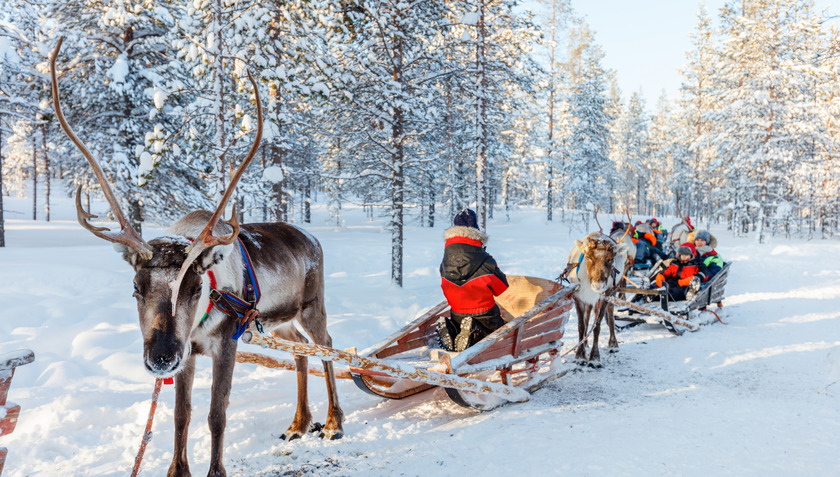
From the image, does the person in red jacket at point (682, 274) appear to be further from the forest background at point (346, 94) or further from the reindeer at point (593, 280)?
the forest background at point (346, 94)

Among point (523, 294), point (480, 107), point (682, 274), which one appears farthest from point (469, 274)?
point (480, 107)

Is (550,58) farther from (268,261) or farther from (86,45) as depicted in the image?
(268,261)

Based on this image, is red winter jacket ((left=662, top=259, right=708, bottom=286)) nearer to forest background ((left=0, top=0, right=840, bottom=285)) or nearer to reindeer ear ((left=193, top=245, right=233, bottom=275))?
forest background ((left=0, top=0, right=840, bottom=285))

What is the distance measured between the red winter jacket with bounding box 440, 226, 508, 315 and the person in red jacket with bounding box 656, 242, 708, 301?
245 inches

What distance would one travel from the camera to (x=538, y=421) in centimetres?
460

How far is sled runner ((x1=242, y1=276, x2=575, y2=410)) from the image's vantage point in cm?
400

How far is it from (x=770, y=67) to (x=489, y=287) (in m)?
25.2

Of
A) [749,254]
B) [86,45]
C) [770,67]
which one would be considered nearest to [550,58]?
[770,67]

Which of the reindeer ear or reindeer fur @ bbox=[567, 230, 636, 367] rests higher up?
the reindeer ear

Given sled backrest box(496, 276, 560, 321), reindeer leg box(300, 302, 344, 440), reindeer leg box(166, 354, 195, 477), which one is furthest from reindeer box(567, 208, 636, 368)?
reindeer leg box(166, 354, 195, 477)

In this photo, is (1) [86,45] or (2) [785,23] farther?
(2) [785,23]

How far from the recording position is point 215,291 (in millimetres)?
3174

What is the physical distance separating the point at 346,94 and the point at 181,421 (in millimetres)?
7793

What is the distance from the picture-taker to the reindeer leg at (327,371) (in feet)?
14.3
